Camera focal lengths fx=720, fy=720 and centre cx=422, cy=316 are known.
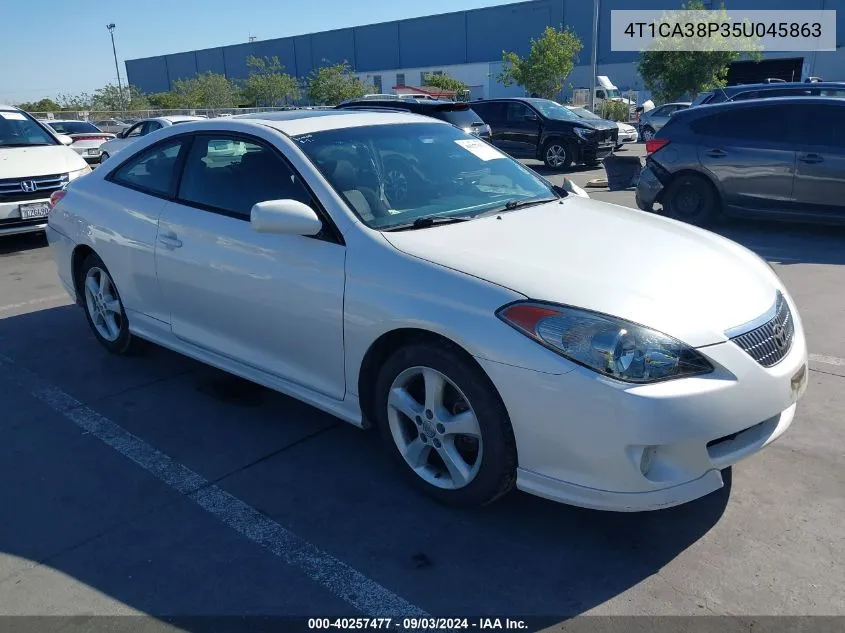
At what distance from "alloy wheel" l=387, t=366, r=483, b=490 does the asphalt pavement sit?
0.18m

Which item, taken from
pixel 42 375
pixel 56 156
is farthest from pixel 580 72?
pixel 42 375

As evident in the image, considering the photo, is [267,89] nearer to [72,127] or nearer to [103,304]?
[72,127]

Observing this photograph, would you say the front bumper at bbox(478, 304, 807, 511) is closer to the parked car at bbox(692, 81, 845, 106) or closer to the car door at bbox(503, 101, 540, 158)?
the parked car at bbox(692, 81, 845, 106)

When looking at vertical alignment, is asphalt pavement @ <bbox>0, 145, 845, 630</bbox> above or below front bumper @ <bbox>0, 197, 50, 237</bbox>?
below

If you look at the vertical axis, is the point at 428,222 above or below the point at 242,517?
above

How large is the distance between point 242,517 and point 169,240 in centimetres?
178

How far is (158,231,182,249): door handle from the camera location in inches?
161

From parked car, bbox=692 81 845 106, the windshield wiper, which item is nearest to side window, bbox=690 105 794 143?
parked car, bbox=692 81 845 106

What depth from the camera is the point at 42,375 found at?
483 cm

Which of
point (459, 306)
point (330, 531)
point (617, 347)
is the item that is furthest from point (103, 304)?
point (617, 347)

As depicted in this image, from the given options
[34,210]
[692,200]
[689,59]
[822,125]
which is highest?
[689,59]

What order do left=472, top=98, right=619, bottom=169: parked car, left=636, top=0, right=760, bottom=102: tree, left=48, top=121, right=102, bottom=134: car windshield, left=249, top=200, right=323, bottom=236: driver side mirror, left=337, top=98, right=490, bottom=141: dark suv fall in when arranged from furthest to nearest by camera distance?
left=636, top=0, right=760, bottom=102: tree < left=48, top=121, right=102, bottom=134: car windshield < left=472, top=98, right=619, bottom=169: parked car < left=337, top=98, right=490, bottom=141: dark suv < left=249, top=200, right=323, bottom=236: driver side mirror

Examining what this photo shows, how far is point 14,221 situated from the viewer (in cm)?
859

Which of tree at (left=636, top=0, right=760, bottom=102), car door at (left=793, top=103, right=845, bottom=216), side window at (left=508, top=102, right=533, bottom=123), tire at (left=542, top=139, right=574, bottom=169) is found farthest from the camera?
tree at (left=636, top=0, right=760, bottom=102)
